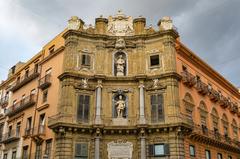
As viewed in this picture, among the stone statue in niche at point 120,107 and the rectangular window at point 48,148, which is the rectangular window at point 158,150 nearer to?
the stone statue in niche at point 120,107

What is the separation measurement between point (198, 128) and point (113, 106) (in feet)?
28.3

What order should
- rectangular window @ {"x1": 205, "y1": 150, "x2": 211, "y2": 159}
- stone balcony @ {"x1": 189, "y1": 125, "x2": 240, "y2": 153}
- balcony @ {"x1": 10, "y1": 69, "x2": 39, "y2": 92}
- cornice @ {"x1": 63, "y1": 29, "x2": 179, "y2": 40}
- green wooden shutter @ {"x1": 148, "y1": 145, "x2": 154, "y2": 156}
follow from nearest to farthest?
green wooden shutter @ {"x1": 148, "y1": 145, "x2": 154, "y2": 156}, stone balcony @ {"x1": 189, "y1": 125, "x2": 240, "y2": 153}, cornice @ {"x1": 63, "y1": 29, "x2": 179, "y2": 40}, rectangular window @ {"x1": 205, "y1": 150, "x2": 211, "y2": 159}, balcony @ {"x1": 10, "y1": 69, "x2": 39, "y2": 92}

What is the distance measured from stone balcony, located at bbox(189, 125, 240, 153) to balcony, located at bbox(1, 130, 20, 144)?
18.5 m

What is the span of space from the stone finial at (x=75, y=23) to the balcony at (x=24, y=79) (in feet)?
24.5

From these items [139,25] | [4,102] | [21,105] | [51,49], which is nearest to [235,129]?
[139,25]

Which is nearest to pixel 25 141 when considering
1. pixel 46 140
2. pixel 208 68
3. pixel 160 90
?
pixel 46 140

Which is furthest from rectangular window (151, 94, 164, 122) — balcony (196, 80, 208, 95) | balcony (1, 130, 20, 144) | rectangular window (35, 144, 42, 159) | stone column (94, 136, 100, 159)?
balcony (1, 130, 20, 144)

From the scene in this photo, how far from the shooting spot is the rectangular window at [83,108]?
28.9 m

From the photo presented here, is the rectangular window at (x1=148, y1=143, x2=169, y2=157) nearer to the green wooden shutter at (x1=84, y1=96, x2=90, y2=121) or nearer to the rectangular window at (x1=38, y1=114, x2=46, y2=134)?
the green wooden shutter at (x1=84, y1=96, x2=90, y2=121)

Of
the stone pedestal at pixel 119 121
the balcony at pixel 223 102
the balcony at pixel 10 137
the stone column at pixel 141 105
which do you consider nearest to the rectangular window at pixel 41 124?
the balcony at pixel 10 137

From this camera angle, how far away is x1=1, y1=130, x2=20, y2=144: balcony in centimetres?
3597

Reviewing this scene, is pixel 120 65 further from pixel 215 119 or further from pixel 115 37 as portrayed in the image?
pixel 215 119

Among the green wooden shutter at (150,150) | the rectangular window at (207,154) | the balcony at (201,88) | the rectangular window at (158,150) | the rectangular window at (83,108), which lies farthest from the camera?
the balcony at (201,88)

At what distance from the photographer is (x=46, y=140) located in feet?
98.1
